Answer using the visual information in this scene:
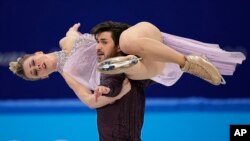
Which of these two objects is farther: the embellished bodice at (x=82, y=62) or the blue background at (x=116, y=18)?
the blue background at (x=116, y=18)

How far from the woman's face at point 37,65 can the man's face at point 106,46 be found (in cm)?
43

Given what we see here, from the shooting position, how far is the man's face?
3.18 m

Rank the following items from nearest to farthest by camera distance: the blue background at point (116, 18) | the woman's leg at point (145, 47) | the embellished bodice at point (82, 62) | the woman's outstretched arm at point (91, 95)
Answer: the woman's leg at point (145, 47) → the woman's outstretched arm at point (91, 95) → the embellished bodice at point (82, 62) → the blue background at point (116, 18)

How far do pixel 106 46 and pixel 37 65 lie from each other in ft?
1.73

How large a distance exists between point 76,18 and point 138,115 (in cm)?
188

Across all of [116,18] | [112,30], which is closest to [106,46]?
[112,30]

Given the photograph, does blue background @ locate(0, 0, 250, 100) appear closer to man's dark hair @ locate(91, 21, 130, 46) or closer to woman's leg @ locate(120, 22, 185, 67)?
man's dark hair @ locate(91, 21, 130, 46)

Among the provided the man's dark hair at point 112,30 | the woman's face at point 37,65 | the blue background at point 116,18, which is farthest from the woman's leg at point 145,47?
the blue background at point 116,18

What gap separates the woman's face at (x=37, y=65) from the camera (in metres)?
3.49

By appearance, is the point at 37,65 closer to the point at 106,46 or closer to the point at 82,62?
the point at 82,62

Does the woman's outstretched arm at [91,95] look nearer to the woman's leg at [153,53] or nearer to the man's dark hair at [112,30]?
the woman's leg at [153,53]

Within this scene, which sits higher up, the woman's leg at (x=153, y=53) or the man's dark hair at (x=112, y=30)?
the man's dark hair at (x=112, y=30)

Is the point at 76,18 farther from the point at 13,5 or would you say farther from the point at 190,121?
the point at 190,121

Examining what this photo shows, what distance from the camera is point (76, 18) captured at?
5012mm
